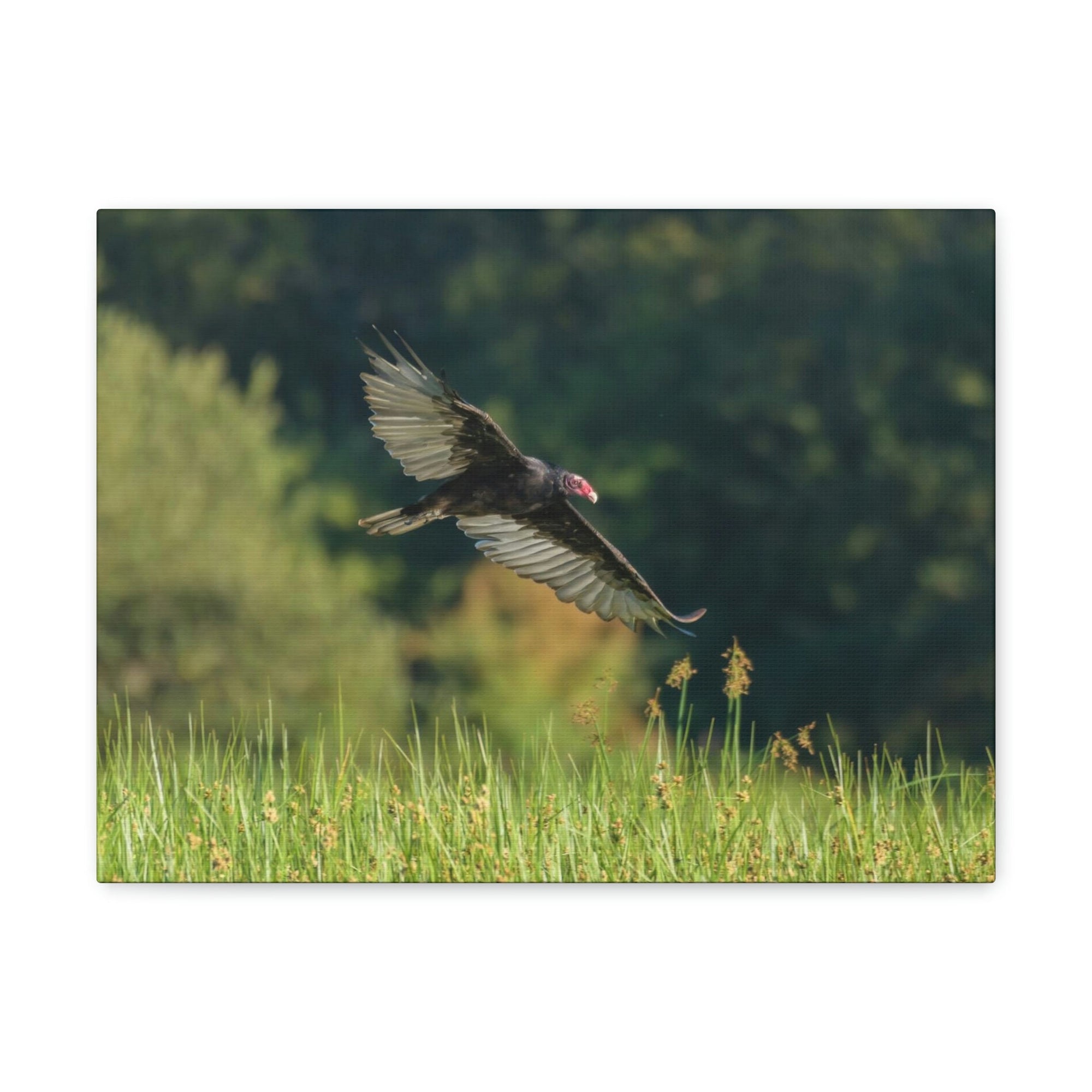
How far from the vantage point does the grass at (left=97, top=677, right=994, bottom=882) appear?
3.12 m

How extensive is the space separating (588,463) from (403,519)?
0.49 metres

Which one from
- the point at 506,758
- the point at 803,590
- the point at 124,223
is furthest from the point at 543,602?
the point at 124,223

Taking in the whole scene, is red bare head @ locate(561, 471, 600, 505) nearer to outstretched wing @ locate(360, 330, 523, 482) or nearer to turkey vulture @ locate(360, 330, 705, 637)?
turkey vulture @ locate(360, 330, 705, 637)

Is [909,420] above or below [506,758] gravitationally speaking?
above

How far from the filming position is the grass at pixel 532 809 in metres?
3.12

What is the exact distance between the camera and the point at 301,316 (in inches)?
131

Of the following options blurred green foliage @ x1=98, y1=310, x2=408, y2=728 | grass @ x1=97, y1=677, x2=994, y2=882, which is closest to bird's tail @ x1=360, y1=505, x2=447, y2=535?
blurred green foliage @ x1=98, y1=310, x2=408, y2=728

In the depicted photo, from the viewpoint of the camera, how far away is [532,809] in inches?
124

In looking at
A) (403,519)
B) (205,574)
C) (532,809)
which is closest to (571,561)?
(403,519)

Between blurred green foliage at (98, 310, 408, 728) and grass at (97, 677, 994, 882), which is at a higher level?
blurred green foliage at (98, 310, 408, 728)

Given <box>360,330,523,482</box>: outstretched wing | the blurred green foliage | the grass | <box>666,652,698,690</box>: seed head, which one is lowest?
the grass

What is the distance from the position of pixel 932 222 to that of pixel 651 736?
4.45 ft

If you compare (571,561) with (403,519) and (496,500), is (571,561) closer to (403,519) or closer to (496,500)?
(496,500)

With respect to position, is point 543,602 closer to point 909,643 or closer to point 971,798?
point 909,643
